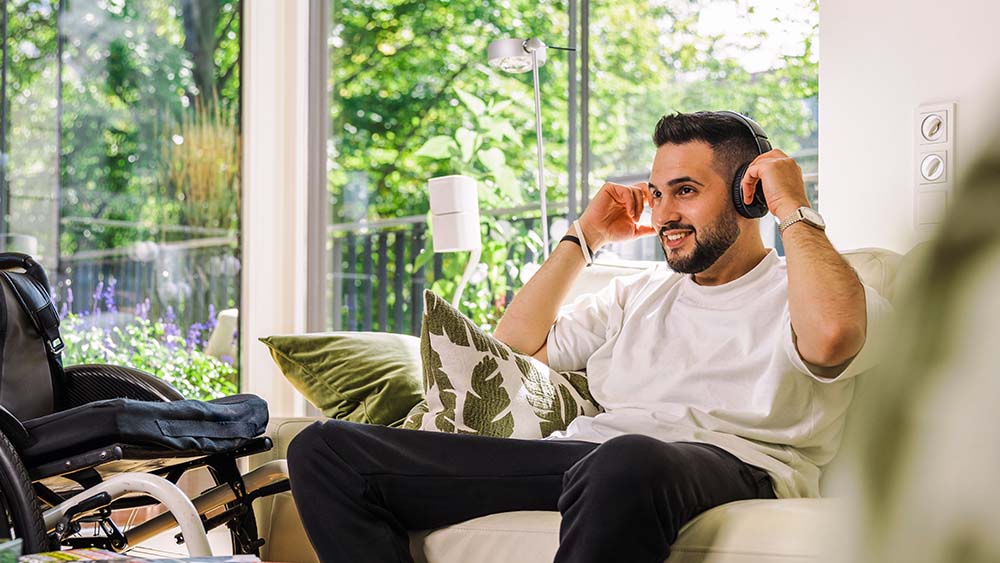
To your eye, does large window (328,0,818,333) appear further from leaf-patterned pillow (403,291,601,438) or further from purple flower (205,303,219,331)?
leaf-patterned pillow (403,291,601,438)

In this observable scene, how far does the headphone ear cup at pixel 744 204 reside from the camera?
196 cm

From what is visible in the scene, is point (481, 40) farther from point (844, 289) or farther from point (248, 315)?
point (844, 289)

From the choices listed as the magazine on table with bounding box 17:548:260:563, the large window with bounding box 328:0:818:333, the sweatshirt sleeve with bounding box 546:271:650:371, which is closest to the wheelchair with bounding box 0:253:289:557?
the magazine on table with bounding box 17:548:260:563

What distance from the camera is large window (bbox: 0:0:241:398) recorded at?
12.5 feet

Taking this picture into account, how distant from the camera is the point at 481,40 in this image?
5688 mm

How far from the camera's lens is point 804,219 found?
5.92 feet

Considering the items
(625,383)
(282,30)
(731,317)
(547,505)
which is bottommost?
(547,505)

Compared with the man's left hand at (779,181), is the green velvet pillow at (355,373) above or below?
below

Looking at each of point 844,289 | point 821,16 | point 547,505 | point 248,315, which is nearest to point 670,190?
point 844,289

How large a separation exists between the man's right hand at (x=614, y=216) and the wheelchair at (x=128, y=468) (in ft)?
2.58

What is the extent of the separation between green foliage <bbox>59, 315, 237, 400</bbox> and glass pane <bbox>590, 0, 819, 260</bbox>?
1.64 meters

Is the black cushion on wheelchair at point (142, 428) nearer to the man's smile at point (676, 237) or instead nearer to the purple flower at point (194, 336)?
the man's smile at point (676, 237)

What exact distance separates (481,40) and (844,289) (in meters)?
4.25

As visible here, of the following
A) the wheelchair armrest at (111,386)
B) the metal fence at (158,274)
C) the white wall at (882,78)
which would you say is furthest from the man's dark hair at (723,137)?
the metal fence at (158,274)
